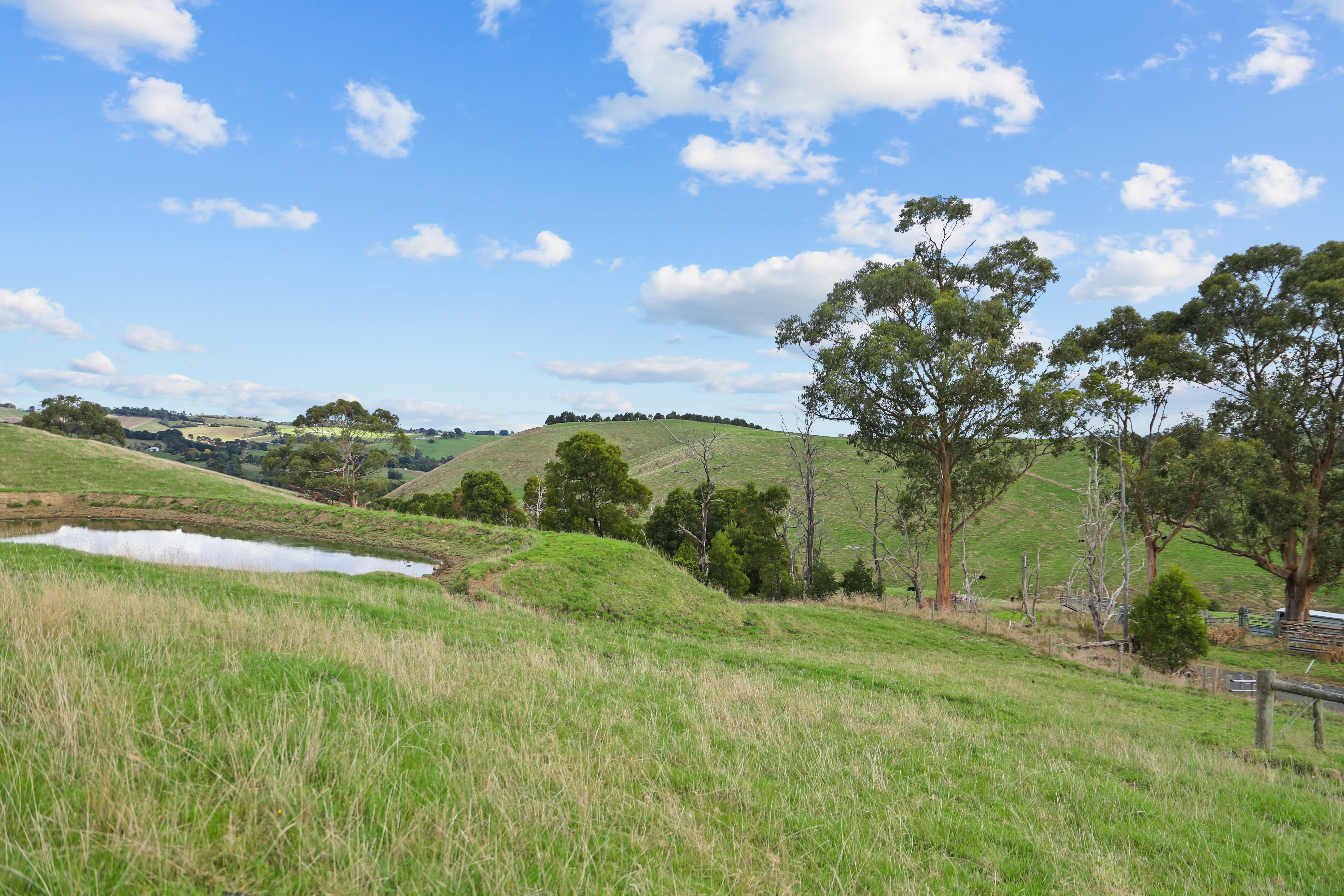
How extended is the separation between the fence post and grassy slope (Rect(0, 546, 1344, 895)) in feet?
1.42

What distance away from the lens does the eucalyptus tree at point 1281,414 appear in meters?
25.0

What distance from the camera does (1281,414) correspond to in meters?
25.7

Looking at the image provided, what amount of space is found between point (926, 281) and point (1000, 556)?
35440mm

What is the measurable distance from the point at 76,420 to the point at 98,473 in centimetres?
3402

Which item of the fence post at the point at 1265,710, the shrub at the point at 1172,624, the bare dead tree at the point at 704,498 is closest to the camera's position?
the fence post at the point at 1265,710

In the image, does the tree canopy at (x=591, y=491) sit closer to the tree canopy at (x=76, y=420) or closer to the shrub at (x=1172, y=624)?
the shrub at (x=1172, y=624)

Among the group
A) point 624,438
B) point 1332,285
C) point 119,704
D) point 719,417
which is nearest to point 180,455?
point 624,438

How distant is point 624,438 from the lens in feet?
330

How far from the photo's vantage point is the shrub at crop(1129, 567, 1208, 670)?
20.1 metres

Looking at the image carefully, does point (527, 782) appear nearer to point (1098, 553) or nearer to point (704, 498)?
point (1098, 553)

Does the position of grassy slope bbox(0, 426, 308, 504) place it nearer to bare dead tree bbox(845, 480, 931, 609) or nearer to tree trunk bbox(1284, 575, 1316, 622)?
bare dead tree bbox(845, 480, 931, 609)

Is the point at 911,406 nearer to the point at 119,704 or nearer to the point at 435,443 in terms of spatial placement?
the point at 119,704

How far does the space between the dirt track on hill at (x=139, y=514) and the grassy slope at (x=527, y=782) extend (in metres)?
21.8

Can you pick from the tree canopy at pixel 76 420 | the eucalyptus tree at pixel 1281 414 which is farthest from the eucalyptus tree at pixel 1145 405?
the tree canopy at pixel 76 420
